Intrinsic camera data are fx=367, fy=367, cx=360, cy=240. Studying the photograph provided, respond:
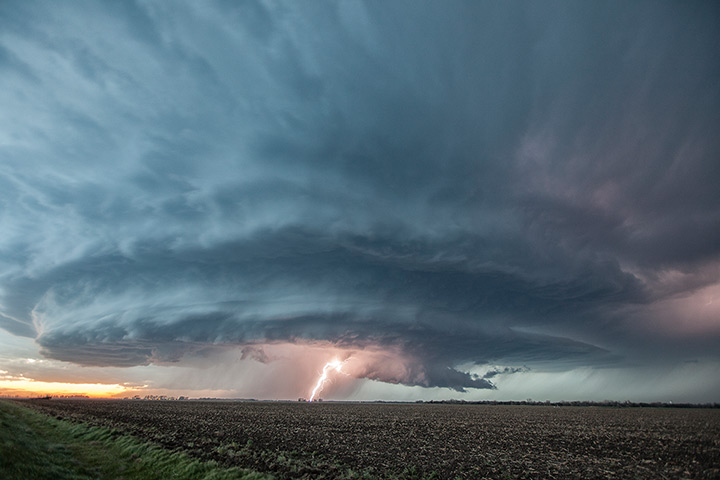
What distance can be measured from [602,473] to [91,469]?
108 ft

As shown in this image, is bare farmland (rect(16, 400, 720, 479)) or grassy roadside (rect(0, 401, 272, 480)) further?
bare farmland (rect(16, 400, 720, 479))

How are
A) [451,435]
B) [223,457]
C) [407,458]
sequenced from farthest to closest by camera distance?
[451,435] → [407,458] → [223,457]

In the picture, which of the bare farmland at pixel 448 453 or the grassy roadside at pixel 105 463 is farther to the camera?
the bare farmland at pixel 448 453

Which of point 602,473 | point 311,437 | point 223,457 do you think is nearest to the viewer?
point 602,473

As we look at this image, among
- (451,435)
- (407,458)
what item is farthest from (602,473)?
(451,435)

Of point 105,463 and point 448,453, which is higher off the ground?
point 105,463

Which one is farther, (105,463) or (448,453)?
(448,453)

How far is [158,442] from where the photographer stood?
3144cm

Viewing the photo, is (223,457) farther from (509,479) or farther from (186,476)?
(509,479)

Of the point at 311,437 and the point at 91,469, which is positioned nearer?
the point at 91,469

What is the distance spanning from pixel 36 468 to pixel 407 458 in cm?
2300

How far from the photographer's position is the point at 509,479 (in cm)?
2245

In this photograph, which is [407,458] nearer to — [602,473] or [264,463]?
[264,463]

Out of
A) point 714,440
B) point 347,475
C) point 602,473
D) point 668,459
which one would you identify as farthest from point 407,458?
point 714,440
